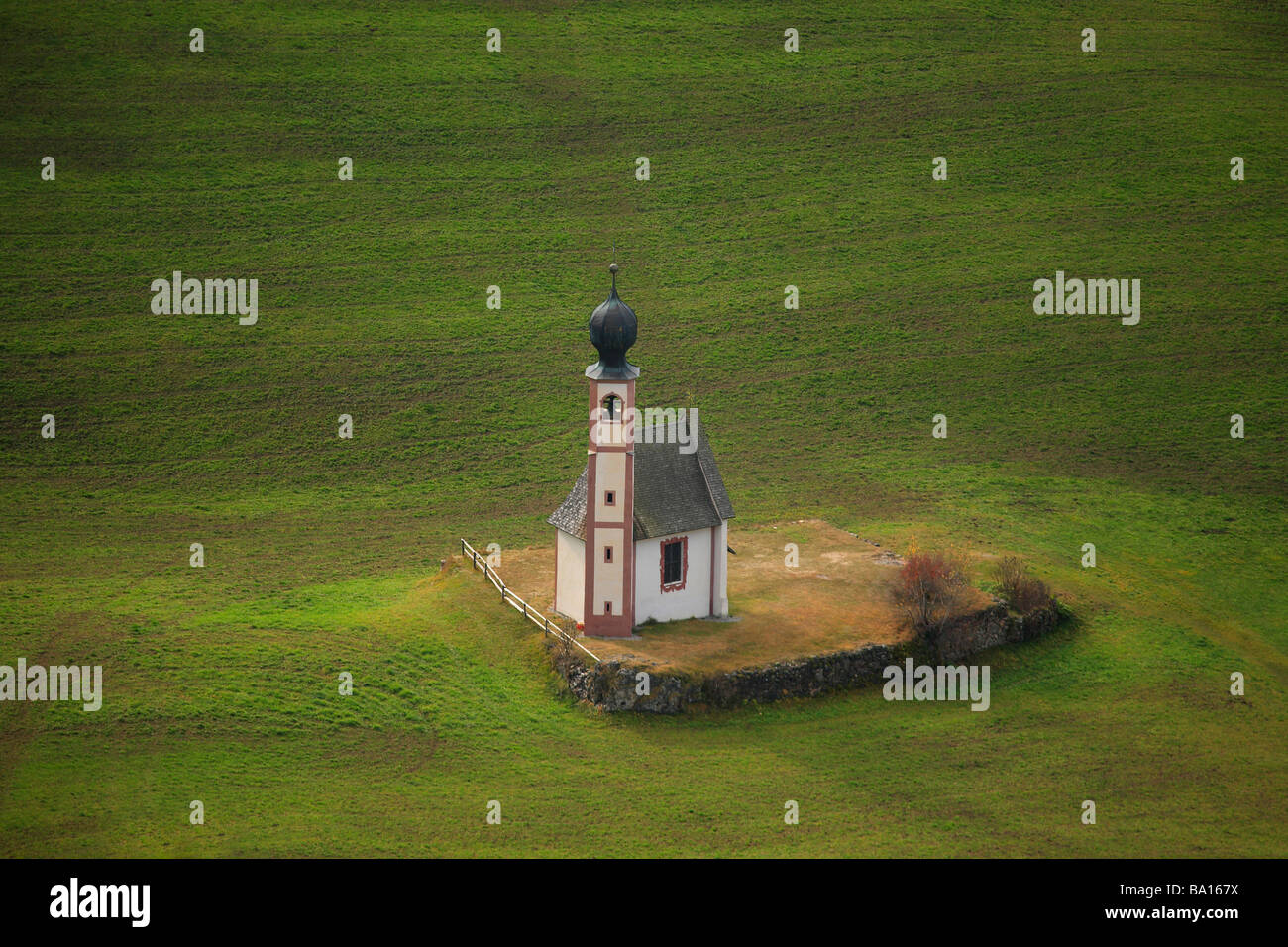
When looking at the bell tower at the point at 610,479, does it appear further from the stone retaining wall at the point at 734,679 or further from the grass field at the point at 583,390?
Result: the grass field at the point at 583,390

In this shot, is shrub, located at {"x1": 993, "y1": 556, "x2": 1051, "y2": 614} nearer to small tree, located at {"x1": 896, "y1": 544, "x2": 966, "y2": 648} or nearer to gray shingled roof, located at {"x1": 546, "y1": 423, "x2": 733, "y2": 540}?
small tree, located at {"x1": 896, "y1": 544, "x2": 966, "y2": 648}

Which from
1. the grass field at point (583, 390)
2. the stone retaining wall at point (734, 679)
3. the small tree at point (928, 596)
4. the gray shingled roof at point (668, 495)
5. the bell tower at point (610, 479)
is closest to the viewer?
the grass field at point (583, 390)

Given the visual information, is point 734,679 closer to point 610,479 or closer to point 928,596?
point 610,479

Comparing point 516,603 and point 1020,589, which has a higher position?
point 1020,589

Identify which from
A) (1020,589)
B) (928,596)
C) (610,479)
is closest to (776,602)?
(928,596)

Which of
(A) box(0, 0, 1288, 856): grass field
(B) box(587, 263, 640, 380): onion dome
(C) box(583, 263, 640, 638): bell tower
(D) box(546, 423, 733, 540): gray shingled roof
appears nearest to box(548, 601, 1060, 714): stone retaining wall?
(A) box(0, 0, 1288, 856): grass field

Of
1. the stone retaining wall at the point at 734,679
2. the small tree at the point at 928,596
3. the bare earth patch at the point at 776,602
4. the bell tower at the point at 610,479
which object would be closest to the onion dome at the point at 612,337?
the bell tower at the point at 610,479

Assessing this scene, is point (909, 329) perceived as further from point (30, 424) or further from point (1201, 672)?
point (30, 424)
